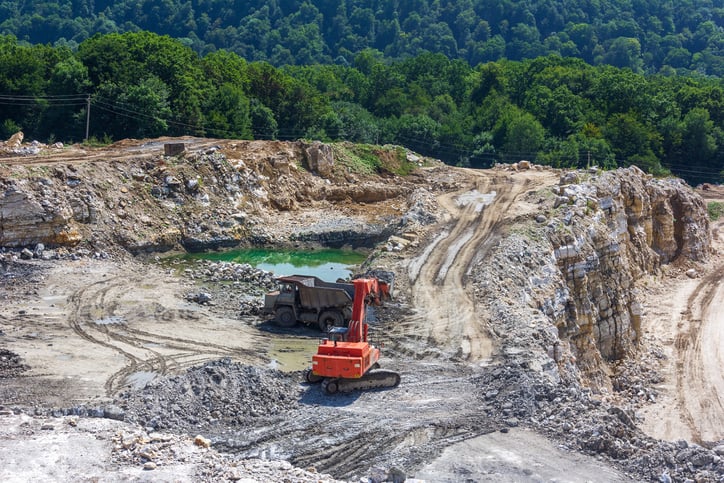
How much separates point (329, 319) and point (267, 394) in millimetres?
6726

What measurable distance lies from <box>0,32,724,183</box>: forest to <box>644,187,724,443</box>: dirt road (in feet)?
48.2

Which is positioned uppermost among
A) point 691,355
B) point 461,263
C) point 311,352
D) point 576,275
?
point 461,263

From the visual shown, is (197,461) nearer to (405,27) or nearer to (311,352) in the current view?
(311,352)

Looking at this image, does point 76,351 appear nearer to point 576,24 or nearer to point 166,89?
point 166,89

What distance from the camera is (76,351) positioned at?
25.2 m

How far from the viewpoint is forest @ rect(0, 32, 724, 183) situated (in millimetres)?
53219

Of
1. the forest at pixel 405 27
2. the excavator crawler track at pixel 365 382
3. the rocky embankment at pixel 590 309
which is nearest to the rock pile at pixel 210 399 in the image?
the excavator crawler track at pixel 365 382

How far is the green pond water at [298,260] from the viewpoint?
131 feet

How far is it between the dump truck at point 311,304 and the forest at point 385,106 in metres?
26.5

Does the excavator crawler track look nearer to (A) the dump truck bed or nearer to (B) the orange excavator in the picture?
(B) the orange excavator

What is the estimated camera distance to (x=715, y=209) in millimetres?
63281

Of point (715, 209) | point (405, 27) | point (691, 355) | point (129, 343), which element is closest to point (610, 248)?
point (691, 355)

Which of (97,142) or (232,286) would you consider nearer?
(232,286)

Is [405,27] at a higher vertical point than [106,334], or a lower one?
higher
